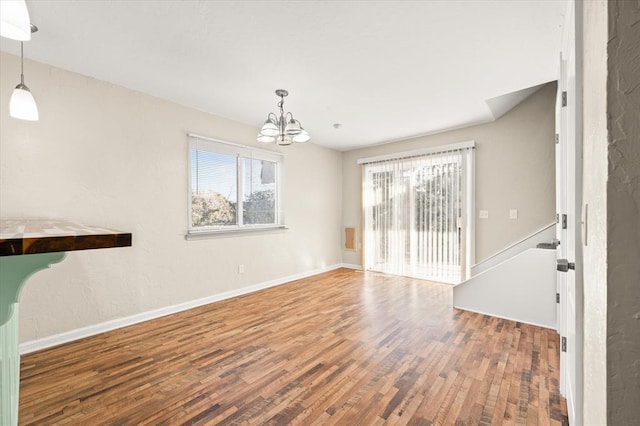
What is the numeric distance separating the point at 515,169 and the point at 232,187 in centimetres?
396

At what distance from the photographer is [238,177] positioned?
13.5 ft

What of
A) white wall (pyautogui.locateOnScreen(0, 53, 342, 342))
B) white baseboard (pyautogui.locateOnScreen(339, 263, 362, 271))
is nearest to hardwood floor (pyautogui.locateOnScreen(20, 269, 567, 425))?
white wall (pyautogui.locateOnScreen(0, 53, 342, 342))

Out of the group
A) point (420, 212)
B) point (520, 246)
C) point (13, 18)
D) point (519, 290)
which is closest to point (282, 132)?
point (13, 18)

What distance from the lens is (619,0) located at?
53 centimetres

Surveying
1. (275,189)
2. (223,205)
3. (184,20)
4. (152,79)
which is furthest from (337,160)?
(184,20)

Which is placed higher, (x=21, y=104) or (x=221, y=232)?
(x=21, y=104)

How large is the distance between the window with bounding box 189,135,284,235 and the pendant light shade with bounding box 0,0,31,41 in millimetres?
2592

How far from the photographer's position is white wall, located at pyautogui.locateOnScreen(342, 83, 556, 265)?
3.73 metres

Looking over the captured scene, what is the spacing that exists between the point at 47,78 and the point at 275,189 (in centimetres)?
285

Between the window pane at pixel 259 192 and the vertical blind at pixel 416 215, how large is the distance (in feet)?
6.36

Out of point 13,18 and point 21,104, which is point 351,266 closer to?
point 21,104

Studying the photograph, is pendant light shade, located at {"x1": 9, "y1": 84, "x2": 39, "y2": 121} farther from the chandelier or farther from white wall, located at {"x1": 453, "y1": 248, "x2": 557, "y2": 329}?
white wall, located at {"x1": 453, "y1": 248, "x2": 557, "y2": 329}

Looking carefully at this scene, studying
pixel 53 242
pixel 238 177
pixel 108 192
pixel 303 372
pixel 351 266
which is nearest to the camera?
pixel 53 242

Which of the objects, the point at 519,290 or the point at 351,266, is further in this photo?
the point at 351,266
